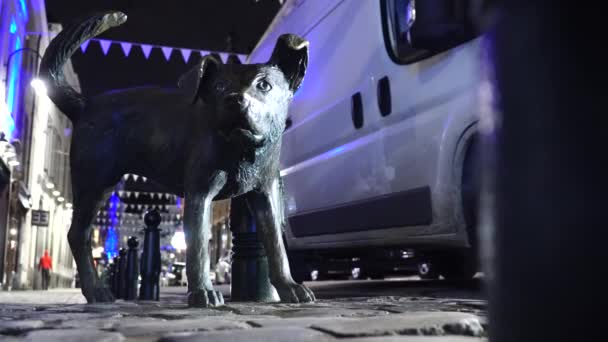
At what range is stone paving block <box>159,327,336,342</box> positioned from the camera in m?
1.63

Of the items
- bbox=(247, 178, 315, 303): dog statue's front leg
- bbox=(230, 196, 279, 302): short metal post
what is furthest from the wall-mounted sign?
bbox=(247, 178, 315, 303): dog statue's front leg

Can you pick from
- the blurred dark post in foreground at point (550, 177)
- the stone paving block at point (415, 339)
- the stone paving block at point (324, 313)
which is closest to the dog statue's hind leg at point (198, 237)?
the stone paving block at point (324, 313)

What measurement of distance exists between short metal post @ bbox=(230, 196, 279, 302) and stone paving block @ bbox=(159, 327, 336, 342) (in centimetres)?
208

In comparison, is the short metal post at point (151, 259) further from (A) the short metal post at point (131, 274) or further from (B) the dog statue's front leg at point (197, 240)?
(B) the dog statue's front leg at point (197, 240)

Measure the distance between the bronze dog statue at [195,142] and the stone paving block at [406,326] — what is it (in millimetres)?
1309

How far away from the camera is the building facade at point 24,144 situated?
14516mm

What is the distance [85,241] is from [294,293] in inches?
53.9

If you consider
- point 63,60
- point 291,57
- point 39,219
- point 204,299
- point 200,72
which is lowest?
point 204,299

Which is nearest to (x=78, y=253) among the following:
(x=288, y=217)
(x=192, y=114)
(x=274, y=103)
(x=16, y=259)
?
(x=192, y=114)

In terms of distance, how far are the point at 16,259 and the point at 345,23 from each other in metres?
15.2

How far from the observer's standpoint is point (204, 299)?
9.89ft

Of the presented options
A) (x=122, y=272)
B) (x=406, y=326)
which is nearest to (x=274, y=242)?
(x=406, y=326)

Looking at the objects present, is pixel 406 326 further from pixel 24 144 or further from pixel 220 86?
pixel 24 144

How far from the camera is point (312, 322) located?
2.08 metres
